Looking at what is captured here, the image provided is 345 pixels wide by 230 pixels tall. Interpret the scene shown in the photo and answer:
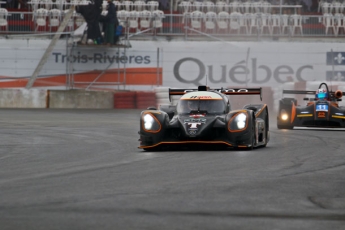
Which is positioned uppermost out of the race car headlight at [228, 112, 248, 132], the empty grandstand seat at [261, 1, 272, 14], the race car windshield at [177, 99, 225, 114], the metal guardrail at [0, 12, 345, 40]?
the empty grandstand seat at [261, 1, 272, 14]

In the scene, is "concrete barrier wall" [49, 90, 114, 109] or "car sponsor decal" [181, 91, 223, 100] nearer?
"car sponsor decal" [181, 91, 223, 100]

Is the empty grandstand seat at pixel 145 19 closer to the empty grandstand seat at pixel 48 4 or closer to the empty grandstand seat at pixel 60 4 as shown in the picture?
the empty grandstand seat at pixel 60 4

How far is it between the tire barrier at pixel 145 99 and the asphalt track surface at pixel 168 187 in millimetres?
15629

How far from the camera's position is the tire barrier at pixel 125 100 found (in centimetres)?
3048

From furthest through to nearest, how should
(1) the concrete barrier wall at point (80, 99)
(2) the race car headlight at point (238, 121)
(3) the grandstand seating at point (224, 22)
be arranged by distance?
(3) the grandstand seating at point (224, 22) → (1) the concrete barrier wall at point (80, 99) → (2) the race car headlight at point (238, 121)

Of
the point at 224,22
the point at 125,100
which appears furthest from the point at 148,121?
the point at 224,22

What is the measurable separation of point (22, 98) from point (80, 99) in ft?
6.63

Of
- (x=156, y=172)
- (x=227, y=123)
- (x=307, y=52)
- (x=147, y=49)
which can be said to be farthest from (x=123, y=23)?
(x=156, y=172)

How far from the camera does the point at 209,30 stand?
3331cm

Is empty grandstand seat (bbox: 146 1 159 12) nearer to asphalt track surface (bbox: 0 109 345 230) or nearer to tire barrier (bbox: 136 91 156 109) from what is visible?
tire barrier (bbox: 136 91 156 109)

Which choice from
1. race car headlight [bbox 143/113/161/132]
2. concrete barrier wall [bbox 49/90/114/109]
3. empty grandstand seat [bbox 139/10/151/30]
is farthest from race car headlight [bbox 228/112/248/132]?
empty grandstand seat [bbox 139/10/151/30]

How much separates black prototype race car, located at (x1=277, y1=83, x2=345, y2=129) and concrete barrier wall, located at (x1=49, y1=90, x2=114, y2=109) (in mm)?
12457

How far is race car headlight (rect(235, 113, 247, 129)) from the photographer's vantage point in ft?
40.7

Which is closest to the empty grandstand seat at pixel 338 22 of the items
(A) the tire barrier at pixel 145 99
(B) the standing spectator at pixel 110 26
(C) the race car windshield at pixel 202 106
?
(A) the tire barrier at pixel 145 99
